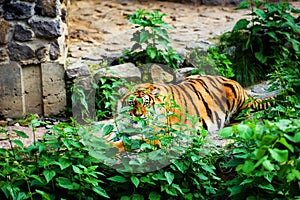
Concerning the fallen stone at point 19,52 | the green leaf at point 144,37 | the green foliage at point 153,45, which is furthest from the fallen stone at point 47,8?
the green leaf at point 144,37

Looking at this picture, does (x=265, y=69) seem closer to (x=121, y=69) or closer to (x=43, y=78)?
(x=121, y=69)

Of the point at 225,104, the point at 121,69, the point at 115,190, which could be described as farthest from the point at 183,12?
the point at 115,190

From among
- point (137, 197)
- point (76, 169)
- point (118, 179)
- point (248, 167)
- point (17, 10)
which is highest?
point (17, 10)

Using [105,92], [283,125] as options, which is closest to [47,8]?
[105,92]

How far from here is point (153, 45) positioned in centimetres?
732

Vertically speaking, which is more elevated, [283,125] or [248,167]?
[283,125]

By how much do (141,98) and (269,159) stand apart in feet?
5.23

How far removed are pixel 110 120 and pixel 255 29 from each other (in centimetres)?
212

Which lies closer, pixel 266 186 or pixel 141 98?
pixel 266 186

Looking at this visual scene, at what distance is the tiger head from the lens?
5406 millimetres

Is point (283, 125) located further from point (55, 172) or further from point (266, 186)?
point (55, 172)

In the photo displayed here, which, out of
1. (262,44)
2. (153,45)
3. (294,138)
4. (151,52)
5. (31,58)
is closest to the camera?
(294,138)

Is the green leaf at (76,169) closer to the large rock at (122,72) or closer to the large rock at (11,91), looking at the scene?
the large rock at (122,72)

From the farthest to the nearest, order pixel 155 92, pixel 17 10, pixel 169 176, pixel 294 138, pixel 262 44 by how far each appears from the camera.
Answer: pixel 262 44
pixel 17 10
pixel 155 92
pixel 169 176
pixel 294 138
